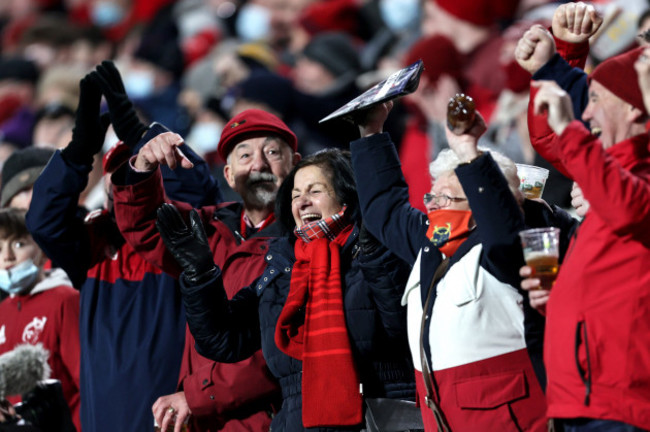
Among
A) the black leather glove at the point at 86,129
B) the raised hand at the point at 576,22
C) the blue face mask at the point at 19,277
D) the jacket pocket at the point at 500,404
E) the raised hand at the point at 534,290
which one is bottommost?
the jacket pocket at the point at 500,404

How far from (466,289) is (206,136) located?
19.0ft

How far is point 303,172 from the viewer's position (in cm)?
467

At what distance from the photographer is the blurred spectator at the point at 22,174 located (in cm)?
617

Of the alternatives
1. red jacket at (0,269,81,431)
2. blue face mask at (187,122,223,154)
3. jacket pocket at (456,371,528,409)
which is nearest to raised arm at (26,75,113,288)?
red jacket at (0,269,81,431)

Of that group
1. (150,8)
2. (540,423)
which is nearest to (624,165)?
(540,423)

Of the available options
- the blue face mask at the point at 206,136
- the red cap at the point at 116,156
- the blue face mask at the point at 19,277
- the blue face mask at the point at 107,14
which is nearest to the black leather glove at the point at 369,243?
the red cap at the point at 116,156

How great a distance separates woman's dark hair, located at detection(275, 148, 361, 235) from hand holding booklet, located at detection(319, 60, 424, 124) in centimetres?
54

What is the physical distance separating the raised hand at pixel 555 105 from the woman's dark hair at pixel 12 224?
3287mm

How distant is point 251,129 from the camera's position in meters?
5.38

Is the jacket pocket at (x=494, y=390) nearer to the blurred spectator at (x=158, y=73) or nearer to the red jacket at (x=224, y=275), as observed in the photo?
the red jacket at (x=224, y=275)

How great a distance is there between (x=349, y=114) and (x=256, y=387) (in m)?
1.28

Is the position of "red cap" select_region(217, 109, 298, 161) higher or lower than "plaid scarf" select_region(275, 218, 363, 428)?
higher

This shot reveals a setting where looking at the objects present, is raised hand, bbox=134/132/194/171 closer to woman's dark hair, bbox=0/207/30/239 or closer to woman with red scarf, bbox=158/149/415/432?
woman with red scarf, bbox=158/149/415/432

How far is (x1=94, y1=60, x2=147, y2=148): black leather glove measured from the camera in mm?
5145
